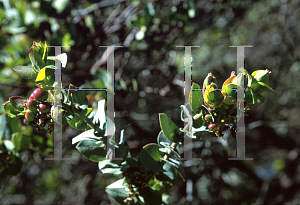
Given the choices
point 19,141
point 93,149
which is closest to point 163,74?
point 19,141

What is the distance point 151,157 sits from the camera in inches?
21.9

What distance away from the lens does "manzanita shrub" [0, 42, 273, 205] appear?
0.43 meters

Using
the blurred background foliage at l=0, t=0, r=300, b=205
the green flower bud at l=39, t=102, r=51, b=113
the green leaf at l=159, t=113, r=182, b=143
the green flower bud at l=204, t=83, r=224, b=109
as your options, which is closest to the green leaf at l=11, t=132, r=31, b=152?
the blurred background foliage at l=0, t=0, r=300, b=205

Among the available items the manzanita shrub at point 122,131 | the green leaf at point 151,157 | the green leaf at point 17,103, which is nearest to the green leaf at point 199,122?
the manzanita shrub at point 122,131

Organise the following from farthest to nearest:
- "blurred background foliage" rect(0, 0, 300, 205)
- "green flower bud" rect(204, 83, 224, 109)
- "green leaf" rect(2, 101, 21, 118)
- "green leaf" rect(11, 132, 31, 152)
A: "blurred background foliage" rect(0, 0, 300, 205), "green leaf" rect(11, 132, 31, 152), "green leaf" rect(2, 101, 21, 118), "green flower bud" rect(204, 83, 224, 109)

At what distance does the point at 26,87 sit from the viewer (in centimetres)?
124

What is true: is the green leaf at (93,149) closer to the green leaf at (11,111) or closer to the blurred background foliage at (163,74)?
the green leaf at (11,111)

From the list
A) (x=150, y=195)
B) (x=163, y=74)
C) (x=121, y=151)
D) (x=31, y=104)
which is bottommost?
(x=150, y=195)

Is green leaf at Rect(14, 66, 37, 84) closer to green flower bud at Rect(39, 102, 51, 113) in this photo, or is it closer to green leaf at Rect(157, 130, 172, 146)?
green flower bud at Rect(39, 102, 51, 113)

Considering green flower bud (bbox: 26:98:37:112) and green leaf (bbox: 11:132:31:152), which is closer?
green flower bud (bbox: 26:98:37:112)

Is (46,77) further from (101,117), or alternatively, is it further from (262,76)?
(262,76)

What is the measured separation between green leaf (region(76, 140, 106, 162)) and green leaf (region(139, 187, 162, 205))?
121mm

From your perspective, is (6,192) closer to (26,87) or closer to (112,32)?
(26,87)

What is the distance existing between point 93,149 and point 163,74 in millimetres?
923
